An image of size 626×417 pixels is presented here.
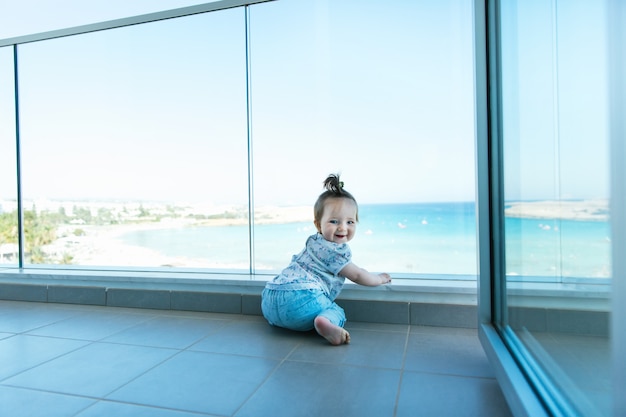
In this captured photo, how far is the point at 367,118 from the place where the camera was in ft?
12.4

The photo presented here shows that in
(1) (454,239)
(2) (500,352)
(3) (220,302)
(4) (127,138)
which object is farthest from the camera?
(4) (127,138)

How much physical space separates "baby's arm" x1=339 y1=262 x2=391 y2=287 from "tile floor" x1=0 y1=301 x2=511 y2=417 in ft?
0.62

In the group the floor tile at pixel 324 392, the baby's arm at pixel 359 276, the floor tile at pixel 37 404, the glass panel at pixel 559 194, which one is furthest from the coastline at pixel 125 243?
the glass panel at pixel 559 194

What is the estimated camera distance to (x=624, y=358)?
1.62 feet

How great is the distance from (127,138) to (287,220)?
1619mm

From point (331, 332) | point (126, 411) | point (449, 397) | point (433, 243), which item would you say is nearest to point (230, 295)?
point (331, 332)

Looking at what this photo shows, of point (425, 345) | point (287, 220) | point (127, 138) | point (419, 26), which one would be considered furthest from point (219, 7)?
point (425, 345)

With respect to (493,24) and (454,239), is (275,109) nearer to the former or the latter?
(454,239)

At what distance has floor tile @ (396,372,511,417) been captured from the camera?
983 mm

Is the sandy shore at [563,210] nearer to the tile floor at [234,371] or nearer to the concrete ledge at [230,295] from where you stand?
the concrete ledge at [230,295]

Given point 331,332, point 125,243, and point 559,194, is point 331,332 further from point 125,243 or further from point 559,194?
point 125,243

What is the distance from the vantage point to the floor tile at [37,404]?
997mm

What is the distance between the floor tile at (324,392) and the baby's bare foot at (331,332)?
19 centimetres

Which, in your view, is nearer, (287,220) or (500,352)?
(500,352)
